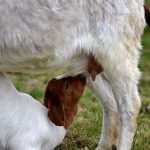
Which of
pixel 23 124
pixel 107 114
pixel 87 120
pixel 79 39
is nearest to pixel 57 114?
pixel 23 124

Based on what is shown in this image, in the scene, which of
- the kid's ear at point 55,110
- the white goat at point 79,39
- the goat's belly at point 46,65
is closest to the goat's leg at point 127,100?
the white goat at point 79,39

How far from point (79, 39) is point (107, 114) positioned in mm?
1006

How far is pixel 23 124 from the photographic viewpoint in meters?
5.34

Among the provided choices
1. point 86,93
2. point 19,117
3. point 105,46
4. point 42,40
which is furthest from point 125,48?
point 86,93

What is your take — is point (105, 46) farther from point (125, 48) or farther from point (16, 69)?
point (16, 69)

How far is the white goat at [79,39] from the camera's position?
5.42 m

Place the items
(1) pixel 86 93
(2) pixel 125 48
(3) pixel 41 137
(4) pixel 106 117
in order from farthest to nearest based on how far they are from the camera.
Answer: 1. (1) pixel 86 93
2. (4) pixel 106 117
3. (2) pixel 125 48
4. (3) pixel 41 137

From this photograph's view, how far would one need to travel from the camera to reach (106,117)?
20.6 ft

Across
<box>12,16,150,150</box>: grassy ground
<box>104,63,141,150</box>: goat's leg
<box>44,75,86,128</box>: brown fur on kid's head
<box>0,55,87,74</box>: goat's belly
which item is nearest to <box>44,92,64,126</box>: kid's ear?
<box>44,75,86,128</box>: brown fur on kid's head

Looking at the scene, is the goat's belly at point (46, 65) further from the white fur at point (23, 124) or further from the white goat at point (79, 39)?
the white fur at point (23, 124)

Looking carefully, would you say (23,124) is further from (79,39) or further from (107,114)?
(107,114)

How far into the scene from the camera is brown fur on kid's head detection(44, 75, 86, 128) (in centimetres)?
552

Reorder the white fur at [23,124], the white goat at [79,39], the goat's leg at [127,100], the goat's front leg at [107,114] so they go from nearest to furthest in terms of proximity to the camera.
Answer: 1. the white fur at [23,124]
2. the white goat at [79,39]
3. the goat's leg at [127,100]
4. the goat's front leg at [107,114]

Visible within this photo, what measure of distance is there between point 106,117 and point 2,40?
4.60 ft
